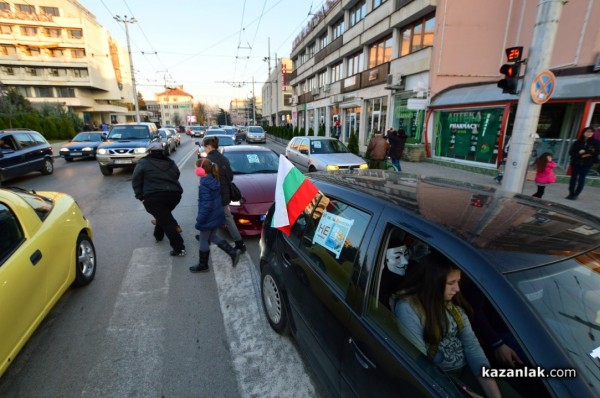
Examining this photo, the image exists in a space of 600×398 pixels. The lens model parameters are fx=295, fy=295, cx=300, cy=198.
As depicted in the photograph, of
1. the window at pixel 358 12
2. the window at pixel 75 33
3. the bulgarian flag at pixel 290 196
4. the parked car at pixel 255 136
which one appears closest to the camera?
the bulgarian flag at pixel 290 196

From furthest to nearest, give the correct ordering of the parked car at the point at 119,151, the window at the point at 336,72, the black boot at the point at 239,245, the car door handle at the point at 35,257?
the window at the point at 336,72
the parked car at the point at 119,151
the black boot at the point at 239,245
the car door handle at the point at 35,257

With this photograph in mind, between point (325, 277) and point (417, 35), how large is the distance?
18.1 metres

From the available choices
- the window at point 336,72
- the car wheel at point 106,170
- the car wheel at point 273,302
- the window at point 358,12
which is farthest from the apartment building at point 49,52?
the car wheel at point 273,302

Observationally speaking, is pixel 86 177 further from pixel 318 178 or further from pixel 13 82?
pixel 13 82

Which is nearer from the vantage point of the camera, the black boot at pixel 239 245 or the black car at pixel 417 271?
the black car at pixel 417 271

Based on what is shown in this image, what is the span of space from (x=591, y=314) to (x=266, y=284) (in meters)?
2.44

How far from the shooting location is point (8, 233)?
2.57 meters

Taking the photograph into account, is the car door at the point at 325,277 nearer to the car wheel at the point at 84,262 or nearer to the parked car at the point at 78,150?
the car wheel at the point at 84,262

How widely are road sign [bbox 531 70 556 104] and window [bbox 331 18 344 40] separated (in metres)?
24.5

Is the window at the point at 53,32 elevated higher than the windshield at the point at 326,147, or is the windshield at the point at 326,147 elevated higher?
the window at the point at 53,32

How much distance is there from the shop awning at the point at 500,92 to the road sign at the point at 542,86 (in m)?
6.63

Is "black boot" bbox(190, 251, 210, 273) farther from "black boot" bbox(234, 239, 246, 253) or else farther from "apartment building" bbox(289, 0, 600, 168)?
"apartment building" bbox(289, 0, 600, 168)

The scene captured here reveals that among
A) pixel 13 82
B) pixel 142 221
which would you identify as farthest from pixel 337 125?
pixel 13 82

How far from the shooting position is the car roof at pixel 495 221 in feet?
4.27
